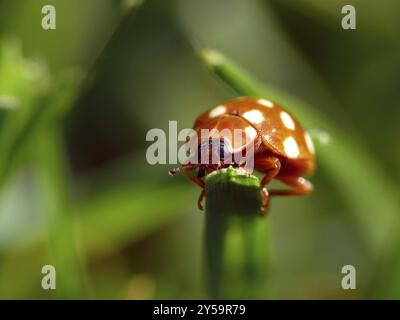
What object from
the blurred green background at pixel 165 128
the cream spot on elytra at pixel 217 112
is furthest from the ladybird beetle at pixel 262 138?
the blurred green background at pixel 165 128

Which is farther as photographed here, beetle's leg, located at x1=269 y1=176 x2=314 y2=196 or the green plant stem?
beetle's leg, located at x1=269 y1=176 x2=314 y2=196

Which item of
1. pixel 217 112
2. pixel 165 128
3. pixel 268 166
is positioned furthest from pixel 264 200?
pixel 165 128

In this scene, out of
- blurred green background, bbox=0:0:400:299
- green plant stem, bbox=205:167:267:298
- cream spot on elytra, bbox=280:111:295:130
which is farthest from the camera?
blurred green background, bbox=0:0:400:299

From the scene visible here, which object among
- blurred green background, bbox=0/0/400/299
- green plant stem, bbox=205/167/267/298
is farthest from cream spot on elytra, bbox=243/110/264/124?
blurred green background, bbox=0/0/400/299

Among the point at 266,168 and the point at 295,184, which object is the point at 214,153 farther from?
the point at 295,184

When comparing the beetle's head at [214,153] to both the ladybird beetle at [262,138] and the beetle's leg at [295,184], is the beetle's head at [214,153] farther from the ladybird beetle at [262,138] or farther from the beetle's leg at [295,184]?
the beetle's leg at [295,184]

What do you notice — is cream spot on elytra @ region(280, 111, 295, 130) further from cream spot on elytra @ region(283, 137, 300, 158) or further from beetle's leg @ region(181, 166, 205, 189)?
beetle's leg @ region(181, 166, 205, 189)
